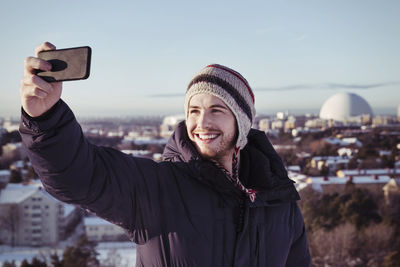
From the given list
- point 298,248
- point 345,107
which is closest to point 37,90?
point 298,248

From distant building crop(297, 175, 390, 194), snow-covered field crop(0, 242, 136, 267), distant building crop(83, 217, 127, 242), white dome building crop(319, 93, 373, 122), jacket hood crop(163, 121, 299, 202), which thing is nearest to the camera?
jacket hood crop(163, 121, 299, 202)

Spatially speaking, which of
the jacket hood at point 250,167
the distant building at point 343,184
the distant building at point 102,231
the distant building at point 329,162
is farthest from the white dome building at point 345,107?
the jacket hood at point 250,167

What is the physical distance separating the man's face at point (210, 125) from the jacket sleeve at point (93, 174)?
166 millimetres

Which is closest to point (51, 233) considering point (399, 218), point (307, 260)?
point (399, 218)

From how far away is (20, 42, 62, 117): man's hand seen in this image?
0.69m

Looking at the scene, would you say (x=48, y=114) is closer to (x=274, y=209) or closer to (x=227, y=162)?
(x=227, y=162)

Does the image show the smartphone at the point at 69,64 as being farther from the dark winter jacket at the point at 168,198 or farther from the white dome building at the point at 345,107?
the white dome building at the point at 345,107

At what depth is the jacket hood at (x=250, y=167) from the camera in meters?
1.03

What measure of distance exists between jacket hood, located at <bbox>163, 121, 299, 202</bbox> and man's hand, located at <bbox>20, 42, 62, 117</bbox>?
47 centimetres

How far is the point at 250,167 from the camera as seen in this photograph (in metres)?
1.28

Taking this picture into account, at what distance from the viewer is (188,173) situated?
3.39 feet

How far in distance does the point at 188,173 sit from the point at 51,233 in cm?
1261

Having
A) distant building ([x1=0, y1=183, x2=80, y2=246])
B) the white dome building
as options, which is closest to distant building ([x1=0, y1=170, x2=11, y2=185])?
distant building ([x1=0, y1=183, x2=80, y2=246])

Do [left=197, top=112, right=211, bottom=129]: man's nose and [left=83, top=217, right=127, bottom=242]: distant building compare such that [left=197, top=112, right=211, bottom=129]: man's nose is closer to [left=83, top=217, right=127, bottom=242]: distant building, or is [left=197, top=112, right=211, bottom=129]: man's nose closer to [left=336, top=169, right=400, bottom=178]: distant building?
[left=83, top=217, right=127, bottom=242]: distant building
